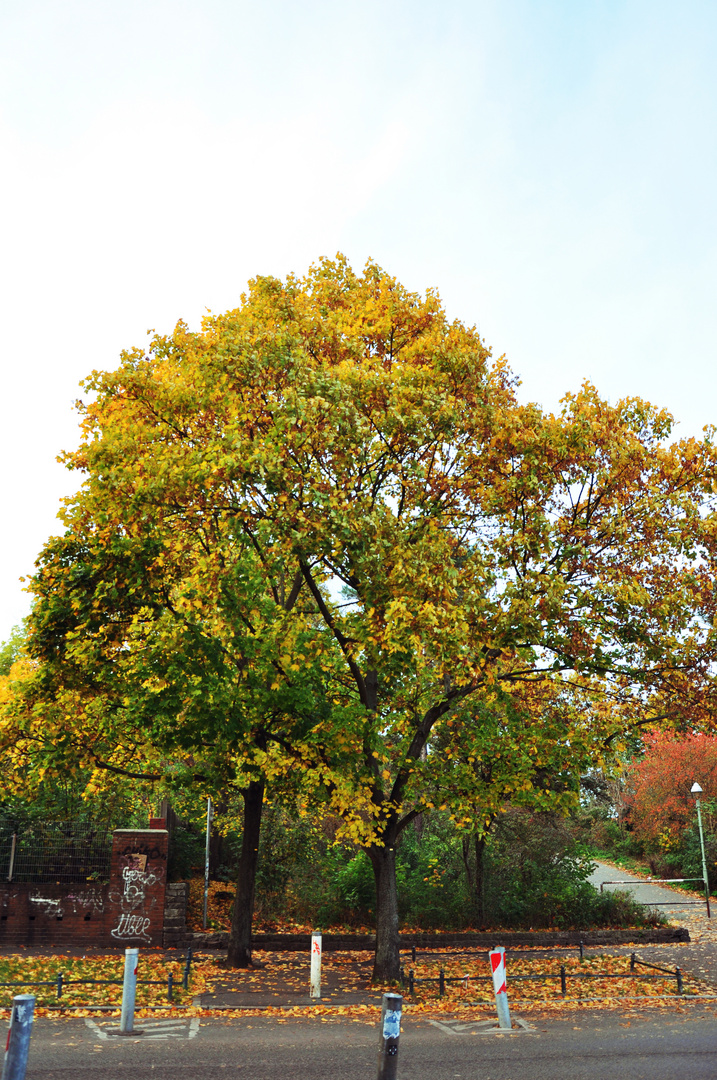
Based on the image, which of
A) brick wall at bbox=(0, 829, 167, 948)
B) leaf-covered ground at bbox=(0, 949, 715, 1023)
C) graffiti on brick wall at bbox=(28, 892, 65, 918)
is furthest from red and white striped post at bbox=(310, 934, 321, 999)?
graffiti on brick wall at bbox=(28, 892, 65, 918)

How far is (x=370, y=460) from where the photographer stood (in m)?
13.6

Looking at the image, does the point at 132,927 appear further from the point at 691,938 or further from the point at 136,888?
the point at 691,938

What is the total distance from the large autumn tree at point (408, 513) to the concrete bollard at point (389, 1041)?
19.7 feet

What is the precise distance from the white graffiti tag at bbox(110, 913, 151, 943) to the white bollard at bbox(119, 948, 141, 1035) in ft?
25.7

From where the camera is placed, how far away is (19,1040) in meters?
5.37

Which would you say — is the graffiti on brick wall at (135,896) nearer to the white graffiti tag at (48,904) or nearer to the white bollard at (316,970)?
the white graffiti tag at (48,904)

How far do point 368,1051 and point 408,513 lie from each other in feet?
26.5

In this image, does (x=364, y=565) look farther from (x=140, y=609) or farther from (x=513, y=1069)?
(x=513, y=1069)

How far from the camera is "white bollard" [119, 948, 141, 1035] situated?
Result: 10.3 metres

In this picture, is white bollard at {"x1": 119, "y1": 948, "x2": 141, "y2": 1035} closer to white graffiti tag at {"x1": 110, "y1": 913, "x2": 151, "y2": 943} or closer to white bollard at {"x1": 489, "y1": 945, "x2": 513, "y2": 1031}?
white bollard at {"x1": 489, "y1": 945, "x2": 513, "y2": 1031}

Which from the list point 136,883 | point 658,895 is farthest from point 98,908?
A: point 658,895

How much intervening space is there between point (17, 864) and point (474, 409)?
14.4 metres

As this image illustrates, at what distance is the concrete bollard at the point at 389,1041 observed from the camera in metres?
5.59

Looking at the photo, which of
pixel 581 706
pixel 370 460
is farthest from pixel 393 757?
pixel 370 460
